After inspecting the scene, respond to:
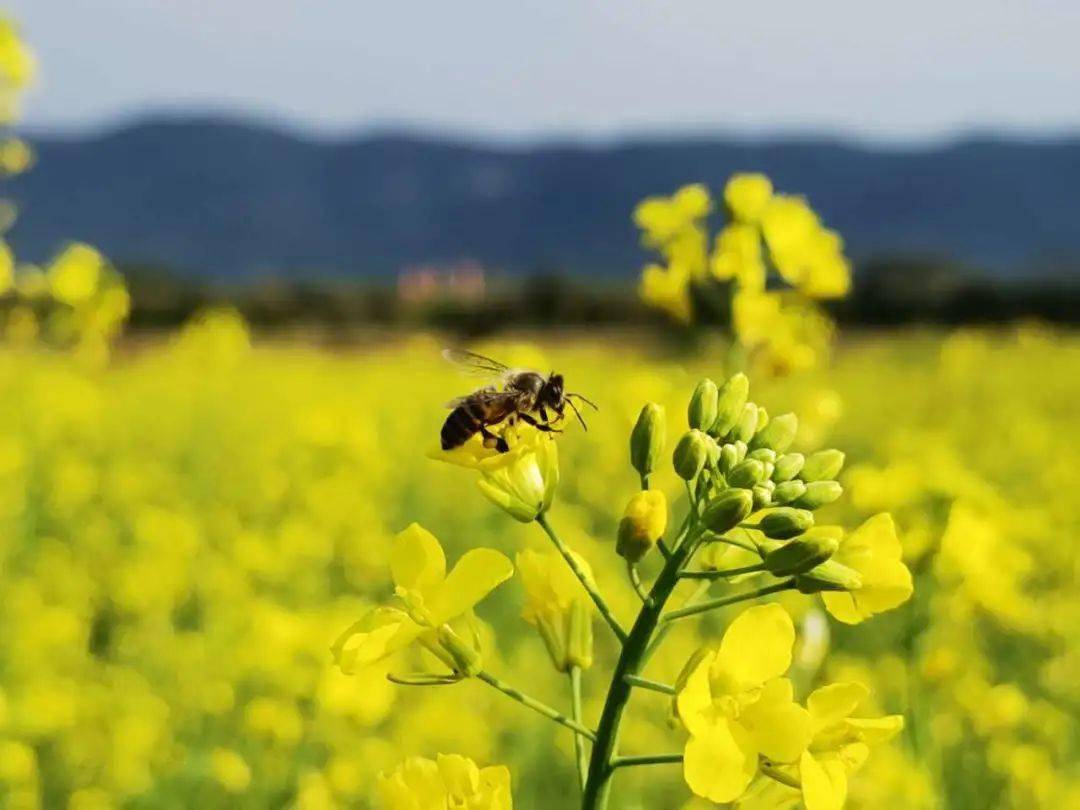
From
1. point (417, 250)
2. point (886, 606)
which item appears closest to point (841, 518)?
point (886, 606)

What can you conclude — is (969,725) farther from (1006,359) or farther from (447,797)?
(1006,359)

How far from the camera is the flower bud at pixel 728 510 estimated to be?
997 millimetres

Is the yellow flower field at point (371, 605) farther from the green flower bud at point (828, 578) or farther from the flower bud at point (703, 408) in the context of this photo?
the flower bud at point (703, 408)

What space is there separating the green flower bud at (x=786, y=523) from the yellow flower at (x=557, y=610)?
0.24m

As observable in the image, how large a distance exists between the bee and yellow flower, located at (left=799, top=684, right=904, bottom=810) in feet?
1.41

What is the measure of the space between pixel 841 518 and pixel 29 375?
7.29 meters

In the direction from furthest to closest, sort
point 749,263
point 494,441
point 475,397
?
point 749,263 < point 475,397 < point 494,441

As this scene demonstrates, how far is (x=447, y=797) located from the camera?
1013 mm

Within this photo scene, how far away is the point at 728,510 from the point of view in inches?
39.4

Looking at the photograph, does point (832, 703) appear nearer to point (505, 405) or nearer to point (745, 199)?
point (505, 405)

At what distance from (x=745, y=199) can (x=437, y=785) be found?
5.82ft

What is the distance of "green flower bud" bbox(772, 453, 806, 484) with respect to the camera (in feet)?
3.58

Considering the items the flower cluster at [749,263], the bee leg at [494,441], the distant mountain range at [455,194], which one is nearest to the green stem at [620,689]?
the bee leg at [494,441]

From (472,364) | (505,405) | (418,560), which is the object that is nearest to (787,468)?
(418,560)
